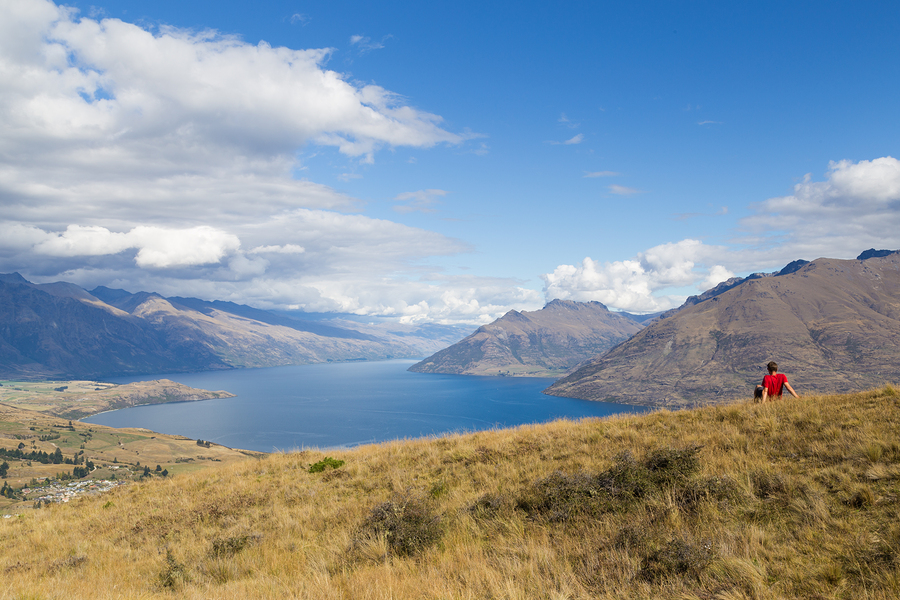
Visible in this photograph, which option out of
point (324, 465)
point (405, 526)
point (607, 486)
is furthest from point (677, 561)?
point (324, 465)

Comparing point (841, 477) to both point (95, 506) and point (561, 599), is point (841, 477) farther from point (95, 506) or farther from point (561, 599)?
point (95, 506)

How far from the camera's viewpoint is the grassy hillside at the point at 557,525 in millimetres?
5059

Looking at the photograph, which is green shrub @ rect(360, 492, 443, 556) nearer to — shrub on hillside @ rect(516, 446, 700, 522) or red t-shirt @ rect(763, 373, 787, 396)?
shrub on hillside @ rect(516, 446, 700, 522)

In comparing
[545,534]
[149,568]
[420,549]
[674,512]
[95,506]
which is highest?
[674,512]

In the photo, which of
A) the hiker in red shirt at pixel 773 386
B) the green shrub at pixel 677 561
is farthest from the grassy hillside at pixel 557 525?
the hiker in red shirt at pixel 773 386

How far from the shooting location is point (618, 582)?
504 cm

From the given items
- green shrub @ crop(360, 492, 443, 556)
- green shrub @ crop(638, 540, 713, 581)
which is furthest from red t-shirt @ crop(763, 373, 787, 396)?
green shrub @ crop(360, 492, 443, 556)

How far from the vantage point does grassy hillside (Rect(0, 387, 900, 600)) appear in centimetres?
506

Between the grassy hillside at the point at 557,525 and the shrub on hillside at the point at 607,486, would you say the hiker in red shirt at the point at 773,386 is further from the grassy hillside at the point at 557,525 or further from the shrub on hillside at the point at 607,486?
the shrub on hillside at the point at 607,486

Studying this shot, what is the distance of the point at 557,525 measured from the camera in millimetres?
7277

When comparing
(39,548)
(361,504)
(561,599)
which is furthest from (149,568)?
(561,599)

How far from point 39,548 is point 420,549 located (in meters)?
11.8

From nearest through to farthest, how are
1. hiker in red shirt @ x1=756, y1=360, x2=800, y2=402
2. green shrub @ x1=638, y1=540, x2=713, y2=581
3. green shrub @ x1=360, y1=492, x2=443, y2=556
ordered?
green shrub @ x1=638, y1=540, x2=713, y2=581, green shrub @ x1=360, y1=492, x2=443, y2=556, hiker in red shirt @ x1=756, y1=360, x2=800, y2=402

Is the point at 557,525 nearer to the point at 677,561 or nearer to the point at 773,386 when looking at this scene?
the point at 677,561
